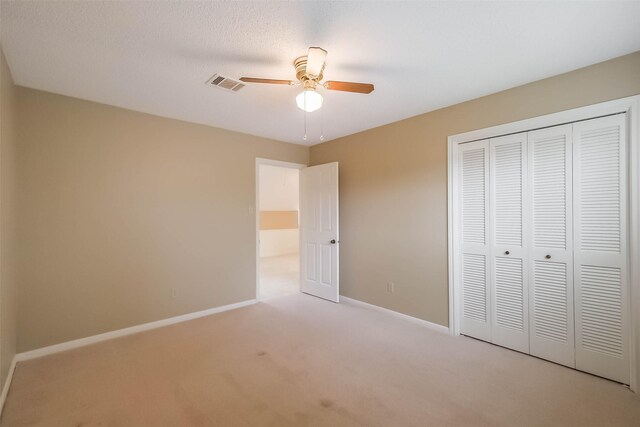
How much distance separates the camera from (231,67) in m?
2.19

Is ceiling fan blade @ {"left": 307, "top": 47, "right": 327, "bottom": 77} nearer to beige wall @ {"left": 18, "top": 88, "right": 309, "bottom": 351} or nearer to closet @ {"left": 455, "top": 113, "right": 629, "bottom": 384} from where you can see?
closet @ {"left": 455, "top": 113, "right": 629, "bottom": 384}

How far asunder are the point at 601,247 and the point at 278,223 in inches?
278

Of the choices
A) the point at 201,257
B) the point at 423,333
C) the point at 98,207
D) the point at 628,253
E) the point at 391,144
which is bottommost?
the point at 423,333

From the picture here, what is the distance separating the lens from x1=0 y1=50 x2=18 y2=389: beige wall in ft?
6.30

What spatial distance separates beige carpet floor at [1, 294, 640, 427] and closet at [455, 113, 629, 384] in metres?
0.24

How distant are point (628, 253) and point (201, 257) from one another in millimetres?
4192

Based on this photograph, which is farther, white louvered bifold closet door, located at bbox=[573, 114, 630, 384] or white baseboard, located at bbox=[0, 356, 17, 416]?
white louvered bifold closet door, located at bbox=[573, 114, 630, 384]

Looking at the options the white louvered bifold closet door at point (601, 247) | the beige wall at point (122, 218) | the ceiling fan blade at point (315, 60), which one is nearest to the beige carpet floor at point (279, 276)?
the beige wall at point (122, 218)

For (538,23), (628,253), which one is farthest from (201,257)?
(628,253)

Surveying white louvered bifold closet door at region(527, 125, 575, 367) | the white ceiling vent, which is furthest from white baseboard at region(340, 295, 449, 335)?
the white ceiling vent

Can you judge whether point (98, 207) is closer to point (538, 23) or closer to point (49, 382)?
point (49, 382)

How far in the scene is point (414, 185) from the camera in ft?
10.9

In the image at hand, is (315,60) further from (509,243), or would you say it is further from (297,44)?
(509,243)

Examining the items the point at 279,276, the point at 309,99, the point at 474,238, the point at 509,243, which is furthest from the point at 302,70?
the point at 279,276
